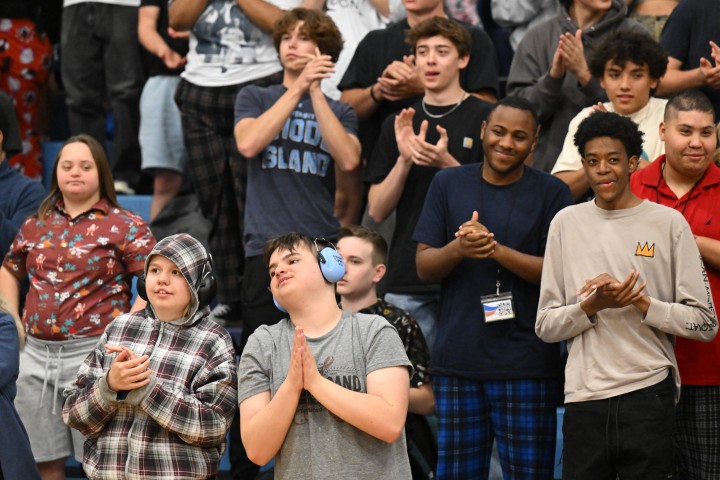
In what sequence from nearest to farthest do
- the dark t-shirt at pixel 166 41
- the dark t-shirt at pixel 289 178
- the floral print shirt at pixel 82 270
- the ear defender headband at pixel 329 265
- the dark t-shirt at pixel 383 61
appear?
the ear defender headband at pixel 329 265 → the floral print shirt at pixel 82 270 → the dark t-shirt at pixel 289 178 → the dark t-shirt at pixel 383 61 → the dark t-shirt at pixel 166 41

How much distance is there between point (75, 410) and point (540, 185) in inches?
76.3

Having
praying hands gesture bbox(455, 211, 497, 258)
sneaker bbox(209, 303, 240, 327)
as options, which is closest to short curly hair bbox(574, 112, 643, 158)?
praying hands gesture bbox(455, 211, 497, 258)

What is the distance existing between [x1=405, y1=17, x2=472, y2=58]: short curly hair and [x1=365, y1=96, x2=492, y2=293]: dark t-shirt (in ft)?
0.77

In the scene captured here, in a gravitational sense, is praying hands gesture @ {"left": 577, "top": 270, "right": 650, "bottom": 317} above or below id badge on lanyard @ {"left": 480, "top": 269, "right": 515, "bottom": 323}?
above

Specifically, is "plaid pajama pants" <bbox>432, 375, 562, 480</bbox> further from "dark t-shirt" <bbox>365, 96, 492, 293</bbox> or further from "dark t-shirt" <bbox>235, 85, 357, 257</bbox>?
"dark t-shirt" <bbox>235, 85, 357, 257</bbox>

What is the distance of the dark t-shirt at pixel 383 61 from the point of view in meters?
5.58

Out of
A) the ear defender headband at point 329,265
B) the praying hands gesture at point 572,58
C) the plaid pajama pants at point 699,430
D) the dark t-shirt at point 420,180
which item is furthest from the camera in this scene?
the praying hands gesture at point 572,58

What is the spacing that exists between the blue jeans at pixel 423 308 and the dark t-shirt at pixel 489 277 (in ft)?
1.27

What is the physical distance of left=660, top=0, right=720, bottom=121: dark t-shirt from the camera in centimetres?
534

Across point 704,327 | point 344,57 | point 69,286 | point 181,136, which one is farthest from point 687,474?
point 181,136

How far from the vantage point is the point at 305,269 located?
12.0ft

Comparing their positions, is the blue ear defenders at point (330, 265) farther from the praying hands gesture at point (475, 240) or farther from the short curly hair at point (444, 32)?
the short curly hair at point (444, 32)

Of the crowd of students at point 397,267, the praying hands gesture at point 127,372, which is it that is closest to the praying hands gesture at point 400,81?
the crowd of students at point 397,267

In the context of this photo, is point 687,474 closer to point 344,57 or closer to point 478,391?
point 478,391
